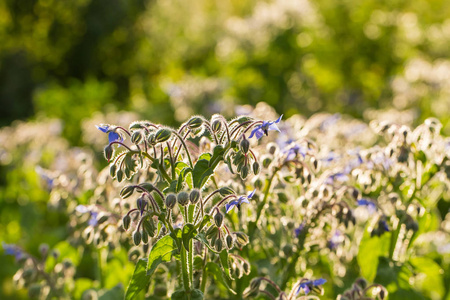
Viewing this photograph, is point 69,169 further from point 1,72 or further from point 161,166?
point 1,72

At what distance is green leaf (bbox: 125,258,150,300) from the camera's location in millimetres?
1548

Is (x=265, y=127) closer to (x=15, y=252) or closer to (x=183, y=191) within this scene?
A: (x=183, y=191)

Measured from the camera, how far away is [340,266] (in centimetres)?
228

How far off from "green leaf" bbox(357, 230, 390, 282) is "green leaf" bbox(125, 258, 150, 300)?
3.05ft

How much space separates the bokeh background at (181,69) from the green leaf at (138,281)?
3.85 feet

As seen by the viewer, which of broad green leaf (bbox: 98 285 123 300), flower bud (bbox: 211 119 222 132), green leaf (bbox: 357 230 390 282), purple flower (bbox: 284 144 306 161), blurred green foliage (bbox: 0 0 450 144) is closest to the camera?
flower bud (bbox: 211 119 222 132)

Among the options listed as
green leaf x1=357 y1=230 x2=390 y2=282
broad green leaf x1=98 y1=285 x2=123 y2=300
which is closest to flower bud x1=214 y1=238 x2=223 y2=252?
broad green leaf x1=98 y1=285 x2=123 y2=300

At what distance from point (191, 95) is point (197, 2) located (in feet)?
34.9

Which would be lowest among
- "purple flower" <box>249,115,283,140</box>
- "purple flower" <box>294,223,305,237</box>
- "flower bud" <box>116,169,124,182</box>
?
"purple flower" <box>294,223,305,237</box>

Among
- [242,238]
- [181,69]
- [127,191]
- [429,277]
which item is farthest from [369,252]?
[181,69]

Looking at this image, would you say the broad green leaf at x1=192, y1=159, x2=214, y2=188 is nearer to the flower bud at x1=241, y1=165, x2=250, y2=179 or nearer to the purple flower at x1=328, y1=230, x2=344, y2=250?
the flower bud at x1=241, y1=165, x2=250, y2=179

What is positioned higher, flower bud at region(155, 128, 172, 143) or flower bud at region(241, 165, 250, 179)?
flower bud at region(155, 128, 172, 143)

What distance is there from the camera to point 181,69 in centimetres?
879

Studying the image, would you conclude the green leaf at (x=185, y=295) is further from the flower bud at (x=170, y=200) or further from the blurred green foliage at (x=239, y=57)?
the blurred green foliage at (x=239, y=57)
